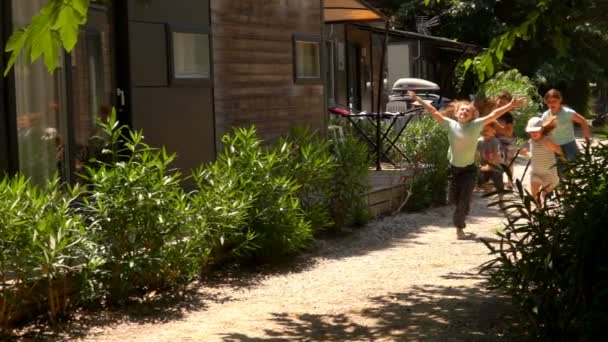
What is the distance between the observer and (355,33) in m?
26.1

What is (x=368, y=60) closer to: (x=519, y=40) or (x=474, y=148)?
(x=519, y=40)

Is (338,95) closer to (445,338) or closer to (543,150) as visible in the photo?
(543,150)

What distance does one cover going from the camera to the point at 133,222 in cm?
766

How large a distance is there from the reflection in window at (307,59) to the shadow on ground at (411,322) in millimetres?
6709

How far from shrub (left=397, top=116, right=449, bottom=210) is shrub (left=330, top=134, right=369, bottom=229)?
86.9 inches

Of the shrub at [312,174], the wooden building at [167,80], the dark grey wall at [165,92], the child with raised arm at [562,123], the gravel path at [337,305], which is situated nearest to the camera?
the gravel path at [337,305]

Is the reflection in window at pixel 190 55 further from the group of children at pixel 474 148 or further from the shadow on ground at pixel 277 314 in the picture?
the group of children at pixel 474 148

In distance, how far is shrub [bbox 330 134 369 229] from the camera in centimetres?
1155

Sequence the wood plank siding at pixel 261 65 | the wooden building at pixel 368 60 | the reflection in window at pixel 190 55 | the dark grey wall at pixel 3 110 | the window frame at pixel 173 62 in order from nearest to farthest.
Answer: the dark grey wall at pixel 3 110
the window frame at pixel 173 62
the reflection in window at pixel 190 55
the wood plank siding at pixel 261 65
the wooden building at pixel 368 60

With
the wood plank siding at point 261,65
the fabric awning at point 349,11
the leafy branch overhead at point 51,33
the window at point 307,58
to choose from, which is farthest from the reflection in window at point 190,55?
the leafy branch overhead at point 51,33

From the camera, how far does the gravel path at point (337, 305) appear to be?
7027 mm

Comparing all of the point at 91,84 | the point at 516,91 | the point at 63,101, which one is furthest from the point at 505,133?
the point at 516,91

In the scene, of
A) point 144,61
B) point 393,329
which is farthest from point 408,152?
point 393,329

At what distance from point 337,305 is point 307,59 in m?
7.34
